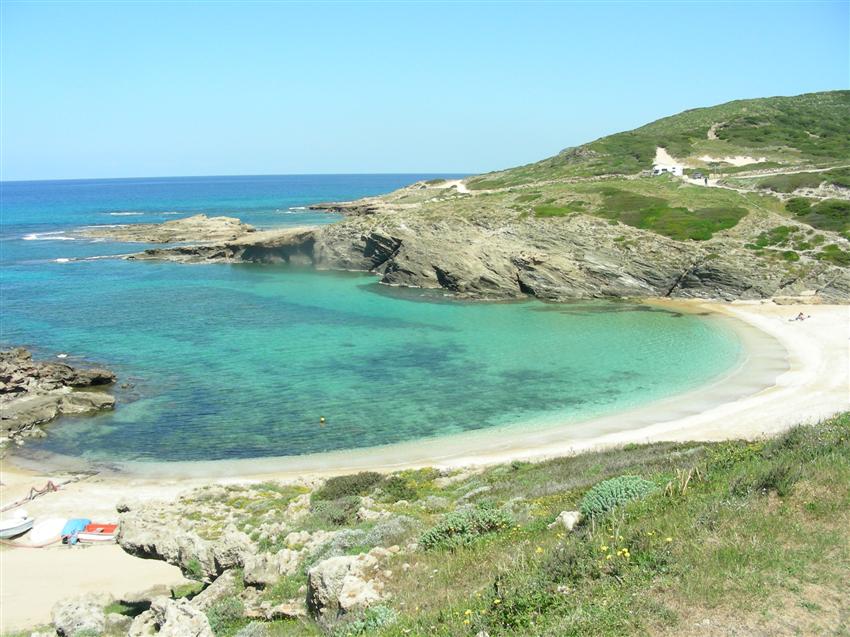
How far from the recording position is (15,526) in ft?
72.1

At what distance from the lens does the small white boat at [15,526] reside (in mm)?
21812

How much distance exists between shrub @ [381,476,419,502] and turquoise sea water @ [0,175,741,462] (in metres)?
7.30

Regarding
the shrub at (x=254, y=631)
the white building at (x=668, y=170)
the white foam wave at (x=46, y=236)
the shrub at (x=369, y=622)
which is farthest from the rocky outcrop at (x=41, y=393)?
the white building at (x=668, y=170)

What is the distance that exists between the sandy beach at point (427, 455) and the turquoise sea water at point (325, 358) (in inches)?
64.3

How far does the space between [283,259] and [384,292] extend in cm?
2628

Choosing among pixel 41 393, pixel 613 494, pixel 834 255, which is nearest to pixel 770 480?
pixel 613 494

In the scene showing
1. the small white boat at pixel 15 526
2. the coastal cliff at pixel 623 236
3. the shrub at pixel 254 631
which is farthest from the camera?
the coastal cliff at pixel 623 236

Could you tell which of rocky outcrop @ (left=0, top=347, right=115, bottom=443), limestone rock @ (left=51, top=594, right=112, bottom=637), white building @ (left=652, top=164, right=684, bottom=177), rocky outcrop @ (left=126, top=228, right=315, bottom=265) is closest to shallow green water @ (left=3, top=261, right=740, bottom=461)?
rocky outcrop @ (left=0, top=347, right=115, bottom=443)

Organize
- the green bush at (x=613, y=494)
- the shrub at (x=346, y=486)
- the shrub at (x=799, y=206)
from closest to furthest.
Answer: the green bush at (x=613, y=494) → the shrub at (x=346, y=486) → the shrub at (x=799, y=206)

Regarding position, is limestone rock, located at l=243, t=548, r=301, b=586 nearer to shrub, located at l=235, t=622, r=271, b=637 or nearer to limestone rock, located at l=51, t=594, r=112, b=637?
shrub, located at l=235, t=622, r=271, b=637

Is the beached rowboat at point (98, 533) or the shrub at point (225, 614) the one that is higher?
the shrub at point (225, 614)

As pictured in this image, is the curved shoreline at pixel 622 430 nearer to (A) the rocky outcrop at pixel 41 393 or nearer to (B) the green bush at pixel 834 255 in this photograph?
(A) the rocky outcrop at pixel 41 393

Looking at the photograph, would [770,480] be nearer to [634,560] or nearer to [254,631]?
[634,560]

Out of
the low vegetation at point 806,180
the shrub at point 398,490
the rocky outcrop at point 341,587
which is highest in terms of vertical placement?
the low vegetation at point 806,180
